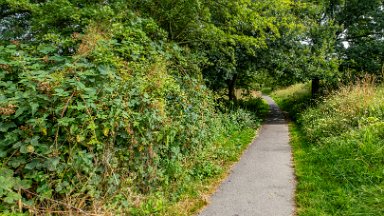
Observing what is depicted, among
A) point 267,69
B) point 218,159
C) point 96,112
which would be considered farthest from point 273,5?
point 96,112

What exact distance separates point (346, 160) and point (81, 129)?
484 centimetres

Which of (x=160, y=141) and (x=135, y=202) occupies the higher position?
(x=160, y=141)

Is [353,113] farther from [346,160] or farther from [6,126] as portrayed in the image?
[6,126]

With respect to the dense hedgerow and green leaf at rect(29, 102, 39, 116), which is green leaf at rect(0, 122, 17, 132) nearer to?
the dense hedgerow

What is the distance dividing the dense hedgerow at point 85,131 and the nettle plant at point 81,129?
0.04 feet

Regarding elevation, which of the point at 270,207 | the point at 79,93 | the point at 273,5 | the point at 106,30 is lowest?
the point at 270,207

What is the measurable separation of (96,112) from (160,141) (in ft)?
4.67

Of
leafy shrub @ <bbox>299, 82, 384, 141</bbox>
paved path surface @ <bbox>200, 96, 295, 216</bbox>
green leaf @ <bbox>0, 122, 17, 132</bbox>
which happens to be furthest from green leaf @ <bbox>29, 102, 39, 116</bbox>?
leafy shrub @ <bbox>299, 82, 384, 141</bbox>

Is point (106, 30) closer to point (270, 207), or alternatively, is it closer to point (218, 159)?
point (218, 159)

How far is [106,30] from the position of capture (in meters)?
5.68

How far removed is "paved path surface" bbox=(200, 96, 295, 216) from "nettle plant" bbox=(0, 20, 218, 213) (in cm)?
101

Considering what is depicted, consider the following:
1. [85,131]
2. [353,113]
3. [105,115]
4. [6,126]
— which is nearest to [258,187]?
[105,115]

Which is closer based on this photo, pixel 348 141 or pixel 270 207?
pixel 270 207

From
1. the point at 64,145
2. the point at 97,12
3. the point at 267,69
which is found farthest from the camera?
the point at 267,69
